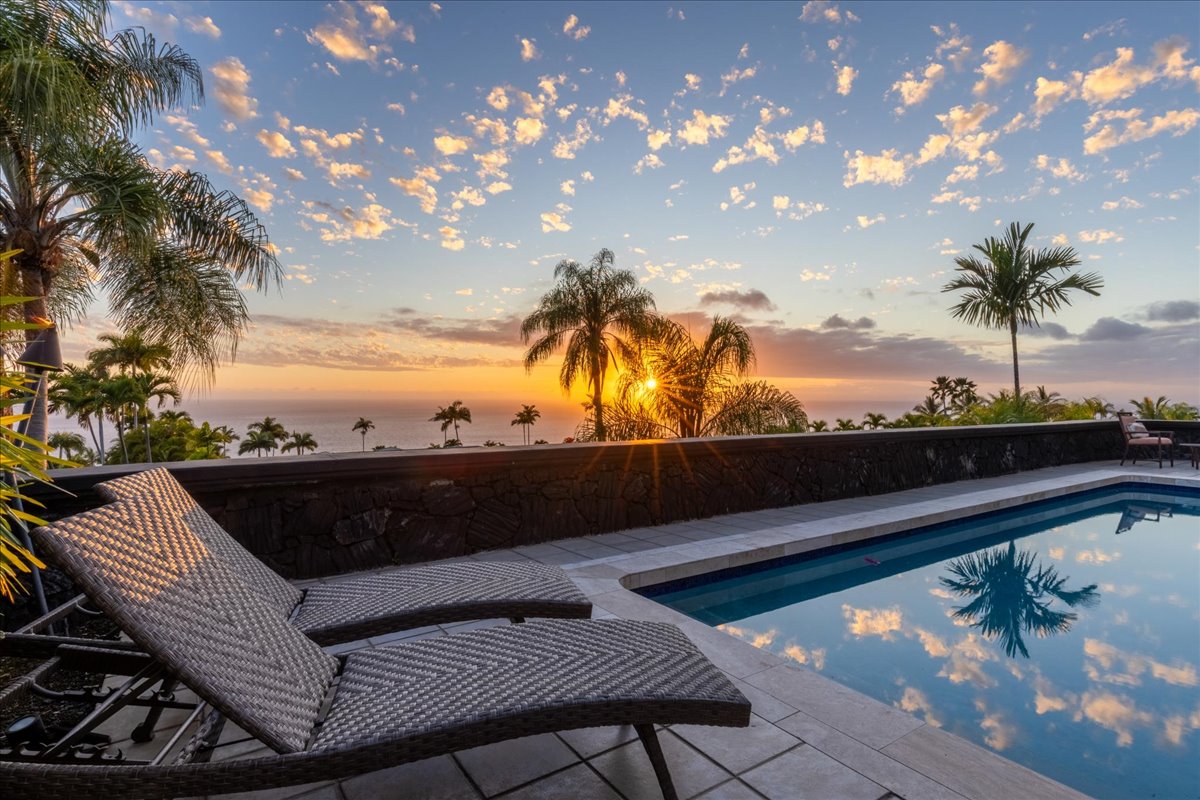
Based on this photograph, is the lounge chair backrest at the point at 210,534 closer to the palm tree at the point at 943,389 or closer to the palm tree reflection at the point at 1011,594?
the palm tree reflection at the point at 1011,594

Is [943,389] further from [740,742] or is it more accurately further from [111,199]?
[740,742]

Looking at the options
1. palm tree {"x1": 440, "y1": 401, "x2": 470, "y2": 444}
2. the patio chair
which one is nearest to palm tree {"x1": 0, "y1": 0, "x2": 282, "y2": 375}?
the patio chair

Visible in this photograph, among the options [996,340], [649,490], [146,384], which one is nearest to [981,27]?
[649,490]

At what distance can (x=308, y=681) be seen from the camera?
1.61 metres

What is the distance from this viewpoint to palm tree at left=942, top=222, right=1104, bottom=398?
14.6 metres

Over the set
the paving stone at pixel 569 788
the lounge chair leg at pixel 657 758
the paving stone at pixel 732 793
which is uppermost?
the lounge chair leg at pixel 657 758

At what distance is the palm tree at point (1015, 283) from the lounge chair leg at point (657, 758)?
53.9ft

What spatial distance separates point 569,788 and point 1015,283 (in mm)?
17557

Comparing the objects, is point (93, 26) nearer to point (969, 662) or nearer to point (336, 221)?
point (336, 221)

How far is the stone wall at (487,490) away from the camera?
12.5 feet

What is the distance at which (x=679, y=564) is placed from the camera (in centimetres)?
408

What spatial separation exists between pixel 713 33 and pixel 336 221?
23.8ft

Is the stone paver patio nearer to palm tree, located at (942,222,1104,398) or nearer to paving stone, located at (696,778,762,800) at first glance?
paving stone, located at (696,778,762,800)

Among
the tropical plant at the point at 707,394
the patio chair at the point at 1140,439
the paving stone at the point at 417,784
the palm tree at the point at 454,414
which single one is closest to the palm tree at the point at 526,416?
the palm tree at the point at 454,414
